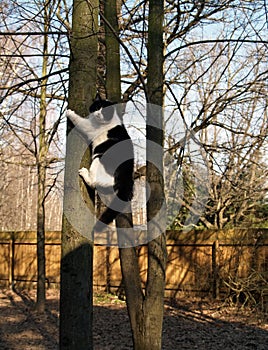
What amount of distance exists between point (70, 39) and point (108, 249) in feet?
28.7

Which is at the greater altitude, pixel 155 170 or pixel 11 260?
pixel 155 170

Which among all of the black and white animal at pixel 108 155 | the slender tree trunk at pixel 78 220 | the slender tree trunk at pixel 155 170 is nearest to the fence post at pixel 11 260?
the black and white animal at pixel 108 155

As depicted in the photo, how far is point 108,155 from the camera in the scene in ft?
11.5

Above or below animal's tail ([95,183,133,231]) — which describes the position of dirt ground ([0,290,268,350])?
below

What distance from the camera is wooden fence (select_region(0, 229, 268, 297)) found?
908 centimetres

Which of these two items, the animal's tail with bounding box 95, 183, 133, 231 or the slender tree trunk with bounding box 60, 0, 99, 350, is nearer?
the slender tree trunk with bounding box 60, 0, 99, 350

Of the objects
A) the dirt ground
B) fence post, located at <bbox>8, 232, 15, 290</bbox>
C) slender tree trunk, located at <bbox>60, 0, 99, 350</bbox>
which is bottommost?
the dirt ground

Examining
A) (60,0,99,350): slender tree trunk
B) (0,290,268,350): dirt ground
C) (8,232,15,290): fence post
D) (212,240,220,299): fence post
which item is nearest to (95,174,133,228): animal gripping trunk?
(60,0,99,350): slender tree trunk

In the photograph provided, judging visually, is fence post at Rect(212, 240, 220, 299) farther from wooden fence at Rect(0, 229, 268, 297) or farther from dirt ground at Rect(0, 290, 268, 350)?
dirt ground at Rect(0, 290, 268, 350)

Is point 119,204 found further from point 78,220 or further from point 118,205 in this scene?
point 78,220

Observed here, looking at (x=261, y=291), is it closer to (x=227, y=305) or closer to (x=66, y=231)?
(x=227, y=305)

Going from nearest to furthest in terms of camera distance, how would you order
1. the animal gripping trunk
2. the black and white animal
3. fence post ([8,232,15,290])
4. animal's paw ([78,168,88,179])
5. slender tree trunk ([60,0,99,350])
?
slender tree trunk ([60,0,99,350]) → animal's paw ([78,168,88,179]) → the black and white animal → the animal gripping trunk → fence post ([8,232,15,290])

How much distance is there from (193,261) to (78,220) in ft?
25.3

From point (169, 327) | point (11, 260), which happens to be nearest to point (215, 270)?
point (169, 327)
